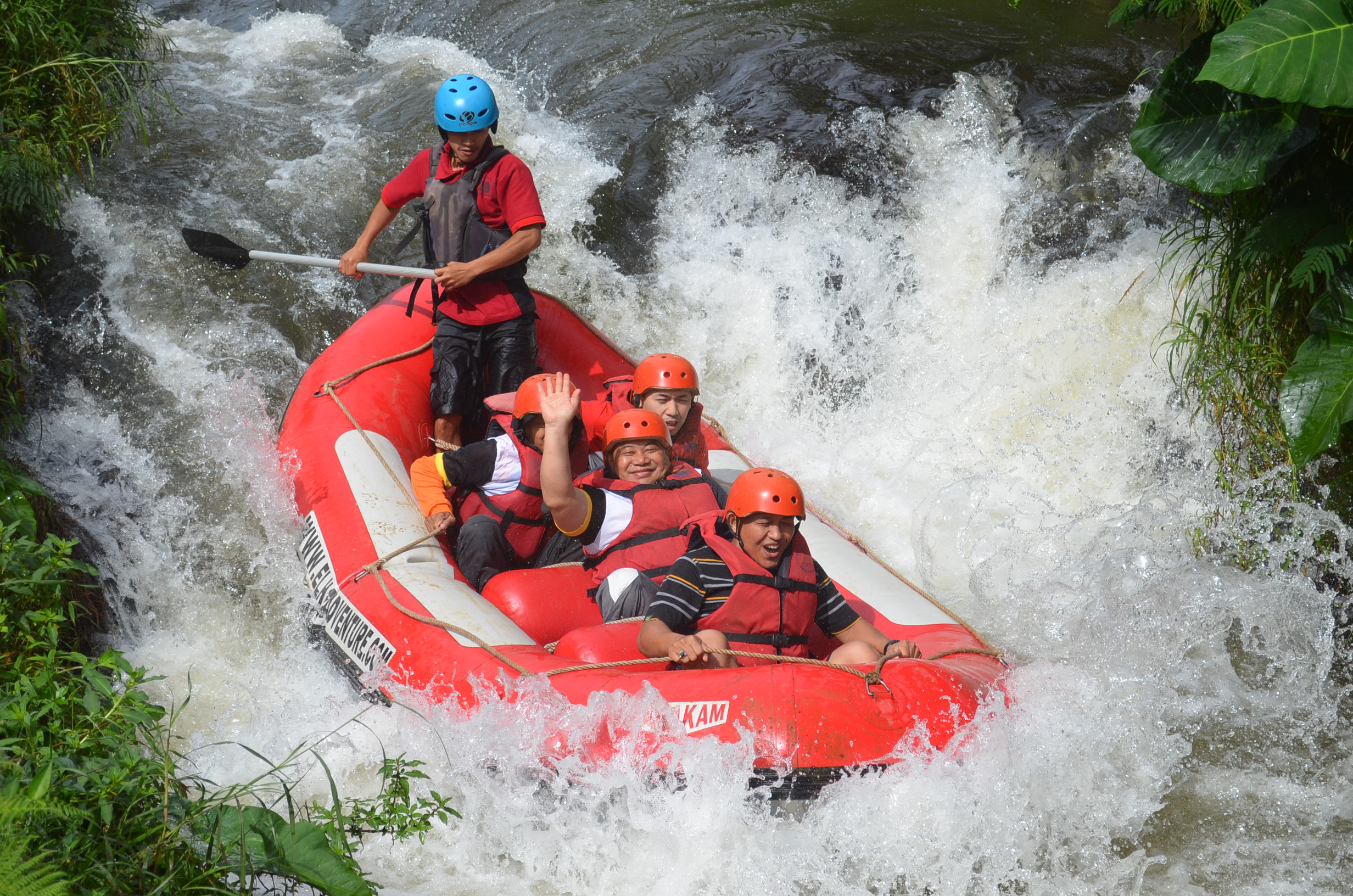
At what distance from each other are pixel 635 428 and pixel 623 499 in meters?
0.26

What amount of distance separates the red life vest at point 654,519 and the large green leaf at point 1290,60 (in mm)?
2053

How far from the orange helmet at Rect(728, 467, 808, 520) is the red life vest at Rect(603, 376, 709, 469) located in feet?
3.12

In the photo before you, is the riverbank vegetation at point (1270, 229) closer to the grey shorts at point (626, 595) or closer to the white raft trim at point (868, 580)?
the white raft trim at point (868, 580)

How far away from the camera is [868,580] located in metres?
4.01

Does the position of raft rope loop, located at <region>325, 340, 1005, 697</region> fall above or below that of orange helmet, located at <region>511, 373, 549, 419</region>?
below

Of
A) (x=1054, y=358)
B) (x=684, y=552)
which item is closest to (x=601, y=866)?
(x=684, y=552)

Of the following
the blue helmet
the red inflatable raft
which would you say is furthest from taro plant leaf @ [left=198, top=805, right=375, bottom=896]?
the blue helmet

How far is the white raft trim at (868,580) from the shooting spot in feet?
12.4

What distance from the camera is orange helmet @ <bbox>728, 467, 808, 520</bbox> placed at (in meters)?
3.21

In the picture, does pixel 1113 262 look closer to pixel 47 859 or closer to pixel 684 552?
pixel 684 552

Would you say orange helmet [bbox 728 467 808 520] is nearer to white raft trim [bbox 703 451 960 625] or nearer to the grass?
white raft trim [bbox 703 451 960 625]

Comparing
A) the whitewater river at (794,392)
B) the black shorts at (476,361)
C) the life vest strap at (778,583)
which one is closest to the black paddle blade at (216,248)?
the whitewater river at (794,392)

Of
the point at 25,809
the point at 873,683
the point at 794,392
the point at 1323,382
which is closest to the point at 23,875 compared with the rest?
the point at 25,809

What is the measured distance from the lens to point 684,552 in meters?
3.37
